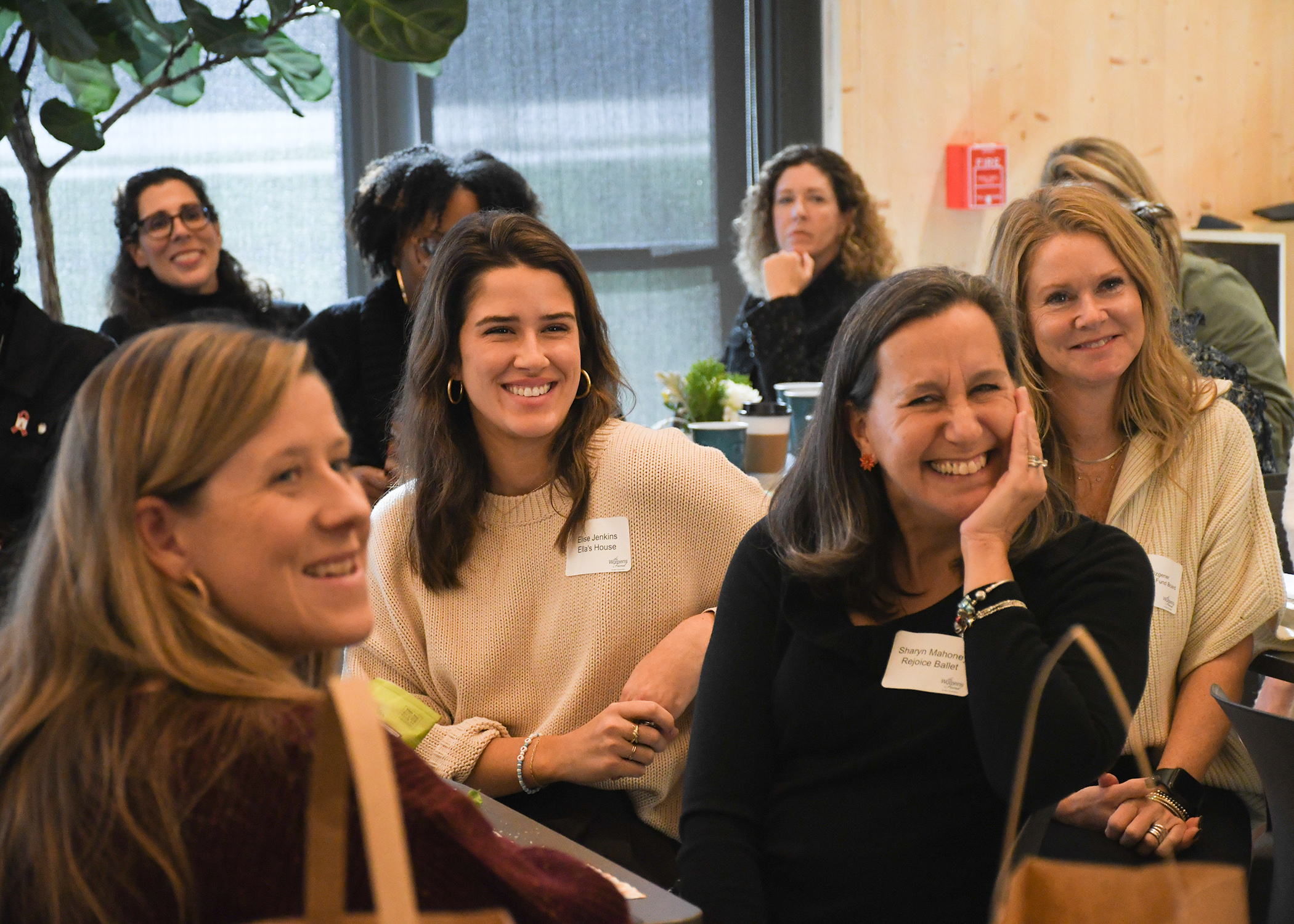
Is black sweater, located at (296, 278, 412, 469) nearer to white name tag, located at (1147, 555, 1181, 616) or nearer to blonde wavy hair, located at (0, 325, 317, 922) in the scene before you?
white name tag, located at (1147, 555, 1181, 616)

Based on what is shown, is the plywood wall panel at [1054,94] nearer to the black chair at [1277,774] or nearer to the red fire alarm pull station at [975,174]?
the red fire alarm pull station at [975,174]

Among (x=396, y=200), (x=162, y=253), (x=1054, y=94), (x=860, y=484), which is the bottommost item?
(x=860, y=484)

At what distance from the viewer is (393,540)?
2021 mm

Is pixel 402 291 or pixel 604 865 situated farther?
pixel 402 291

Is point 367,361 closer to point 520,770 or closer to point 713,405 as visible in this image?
point 713,405

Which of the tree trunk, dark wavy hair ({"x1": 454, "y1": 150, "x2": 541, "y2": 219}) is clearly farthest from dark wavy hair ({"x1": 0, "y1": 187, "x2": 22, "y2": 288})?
dark wavy hair ({"x1": 454, "y1": 150, "x2": 541, "y2": 219})

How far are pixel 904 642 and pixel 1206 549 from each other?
2.42 feet

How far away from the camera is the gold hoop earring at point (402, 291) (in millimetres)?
3172

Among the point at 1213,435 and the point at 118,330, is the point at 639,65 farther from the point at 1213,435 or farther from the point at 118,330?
the point at 1213,435

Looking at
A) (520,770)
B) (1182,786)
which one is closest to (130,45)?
(520,770)

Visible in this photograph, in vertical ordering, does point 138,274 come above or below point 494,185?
below

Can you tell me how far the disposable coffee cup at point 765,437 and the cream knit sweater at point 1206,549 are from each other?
1136 millimetres

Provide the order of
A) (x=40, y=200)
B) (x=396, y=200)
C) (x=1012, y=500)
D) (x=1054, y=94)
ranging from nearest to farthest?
(x=1012, y=500) → (x=40, y=200) → (x=396, y=200) → (x=1054, y=94)

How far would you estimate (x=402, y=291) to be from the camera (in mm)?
3205
